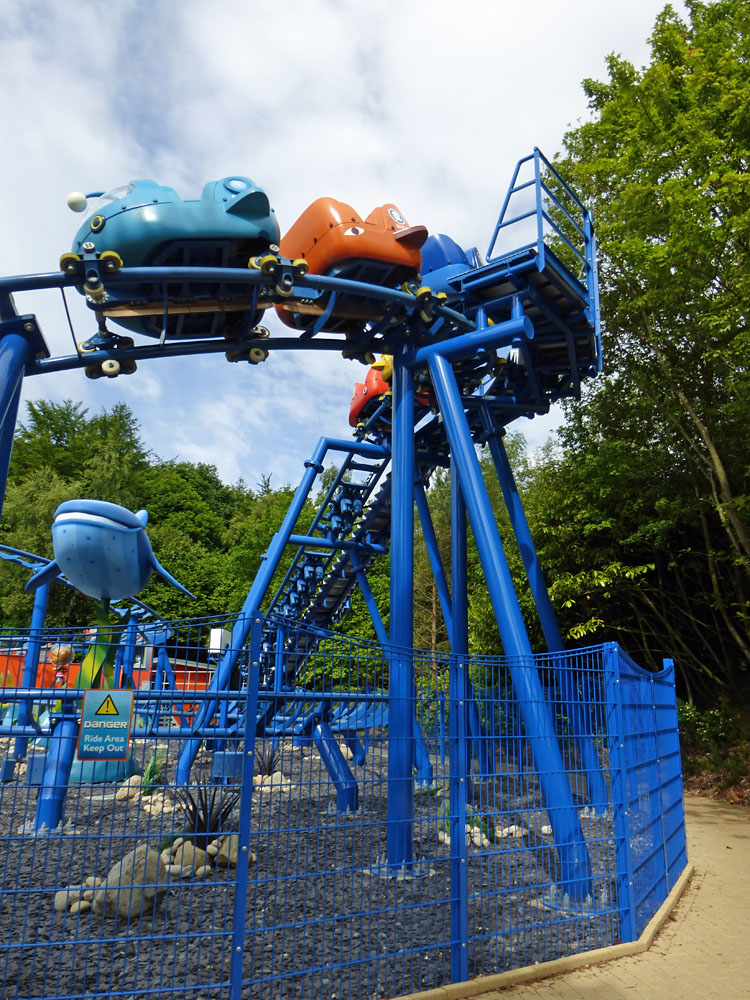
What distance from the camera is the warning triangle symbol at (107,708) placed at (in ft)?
12.2

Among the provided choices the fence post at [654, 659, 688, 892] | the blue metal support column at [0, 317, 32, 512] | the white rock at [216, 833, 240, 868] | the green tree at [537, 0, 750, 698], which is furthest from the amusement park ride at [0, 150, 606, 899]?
the green tree at [537, 0, 750, 698]

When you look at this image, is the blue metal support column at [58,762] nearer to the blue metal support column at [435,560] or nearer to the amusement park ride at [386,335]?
the amusement park ride at [386,335]

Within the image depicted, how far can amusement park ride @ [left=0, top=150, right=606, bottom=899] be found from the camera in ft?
20.3

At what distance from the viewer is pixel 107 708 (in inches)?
146

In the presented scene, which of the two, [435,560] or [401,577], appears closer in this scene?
[401,577]

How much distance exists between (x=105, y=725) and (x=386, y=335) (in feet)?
20.6

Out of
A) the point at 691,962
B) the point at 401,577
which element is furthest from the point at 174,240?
the point at 691,962

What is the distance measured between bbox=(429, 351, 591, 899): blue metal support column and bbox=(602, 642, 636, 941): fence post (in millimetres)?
267

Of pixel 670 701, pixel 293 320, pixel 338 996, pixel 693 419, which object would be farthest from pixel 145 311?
pixel 693 419

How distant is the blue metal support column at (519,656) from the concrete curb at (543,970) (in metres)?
0.41

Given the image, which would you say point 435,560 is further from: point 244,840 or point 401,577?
point 244,840

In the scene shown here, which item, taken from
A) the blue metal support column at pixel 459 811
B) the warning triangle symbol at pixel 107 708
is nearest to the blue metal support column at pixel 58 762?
the warning triangle symbol at pixel 107 708

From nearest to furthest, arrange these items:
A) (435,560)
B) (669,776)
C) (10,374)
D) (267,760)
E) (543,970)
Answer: (543,970) < (10,374) < (669,776) < (267,760) < (435,560)

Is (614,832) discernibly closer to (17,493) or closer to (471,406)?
(471,406)
